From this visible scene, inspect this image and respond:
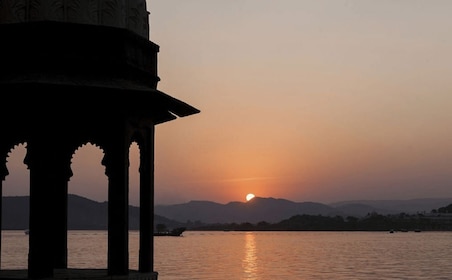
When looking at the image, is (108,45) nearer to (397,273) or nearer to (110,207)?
(110,207)

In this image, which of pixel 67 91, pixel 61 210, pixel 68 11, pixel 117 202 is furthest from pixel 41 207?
pixel 68 11

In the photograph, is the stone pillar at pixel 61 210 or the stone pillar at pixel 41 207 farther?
the stone pillar at pixel 61 210

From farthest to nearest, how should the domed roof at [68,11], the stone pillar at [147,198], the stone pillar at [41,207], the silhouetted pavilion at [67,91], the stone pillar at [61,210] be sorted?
the stone pillar at [61,210]
the stone pillar at [147,198]
the domed roof at [68,11]
the silhouetted pavilion at [67,91]
the stone pillar at [41,207]

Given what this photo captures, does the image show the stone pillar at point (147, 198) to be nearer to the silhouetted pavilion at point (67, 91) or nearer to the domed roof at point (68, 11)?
the silhouetted pavilion at point (67, 91)

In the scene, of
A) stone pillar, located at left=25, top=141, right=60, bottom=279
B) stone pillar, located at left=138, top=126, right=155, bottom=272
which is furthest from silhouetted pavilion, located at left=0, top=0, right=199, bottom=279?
stone pillar, located at left=138, top=126, right=155, bottom=272

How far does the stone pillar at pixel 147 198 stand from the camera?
1666 centimetres

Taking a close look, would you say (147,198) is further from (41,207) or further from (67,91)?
(67,91)

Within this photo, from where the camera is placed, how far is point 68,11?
15305mm

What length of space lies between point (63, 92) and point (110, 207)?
93.0 inches

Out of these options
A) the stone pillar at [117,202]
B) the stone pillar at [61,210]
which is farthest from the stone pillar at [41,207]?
the stone pillar at [61,210]

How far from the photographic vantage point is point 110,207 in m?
15.5

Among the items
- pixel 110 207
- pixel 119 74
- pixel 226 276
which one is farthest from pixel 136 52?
pixel 226 276

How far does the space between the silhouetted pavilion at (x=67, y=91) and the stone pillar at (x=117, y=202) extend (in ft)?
0.06

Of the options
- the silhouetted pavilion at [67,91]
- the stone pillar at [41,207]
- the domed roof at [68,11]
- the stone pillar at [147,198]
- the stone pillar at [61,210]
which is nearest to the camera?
the stone pillar at [41,207]
